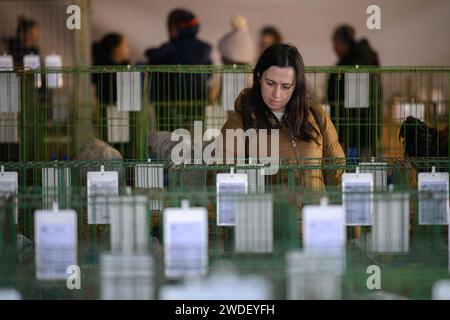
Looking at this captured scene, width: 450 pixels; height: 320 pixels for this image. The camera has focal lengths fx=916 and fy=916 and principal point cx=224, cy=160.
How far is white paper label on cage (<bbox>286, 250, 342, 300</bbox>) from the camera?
3307 millimetres

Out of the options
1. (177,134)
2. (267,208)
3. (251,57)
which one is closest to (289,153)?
(177,134)

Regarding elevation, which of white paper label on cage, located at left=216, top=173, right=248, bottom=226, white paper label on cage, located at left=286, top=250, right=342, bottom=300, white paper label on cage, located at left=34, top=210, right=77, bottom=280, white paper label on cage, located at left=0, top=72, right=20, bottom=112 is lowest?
white paper label on cage, located at left=286, top=250, right=342, bottom=300

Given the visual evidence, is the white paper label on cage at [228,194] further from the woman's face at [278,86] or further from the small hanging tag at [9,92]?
the small hanging tag at [9,92]

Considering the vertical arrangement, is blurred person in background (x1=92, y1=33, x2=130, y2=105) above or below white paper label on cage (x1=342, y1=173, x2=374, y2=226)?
above

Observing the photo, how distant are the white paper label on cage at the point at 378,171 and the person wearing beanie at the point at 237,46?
490 centimetres

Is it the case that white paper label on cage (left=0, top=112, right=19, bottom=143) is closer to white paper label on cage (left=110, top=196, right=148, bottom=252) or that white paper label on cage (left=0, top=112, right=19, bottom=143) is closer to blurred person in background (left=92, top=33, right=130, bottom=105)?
blurred person in background (left=92, top=33, right=130, bottom=105)

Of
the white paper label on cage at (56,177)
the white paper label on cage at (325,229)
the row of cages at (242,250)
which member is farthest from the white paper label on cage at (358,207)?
the white paper label on cage at (56,177)

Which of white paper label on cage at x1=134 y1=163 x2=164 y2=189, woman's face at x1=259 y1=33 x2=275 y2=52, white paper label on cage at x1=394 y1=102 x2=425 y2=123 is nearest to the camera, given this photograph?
white paper label on cage at x1=134 y1=163 x2=164 y2=189

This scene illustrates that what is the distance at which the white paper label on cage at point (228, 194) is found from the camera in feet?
12.0

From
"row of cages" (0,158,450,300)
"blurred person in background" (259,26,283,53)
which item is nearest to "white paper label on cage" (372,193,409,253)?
"row of cages" (0,158,450,300)

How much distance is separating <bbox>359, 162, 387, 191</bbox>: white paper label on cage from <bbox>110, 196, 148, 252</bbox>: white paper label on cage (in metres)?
1.37
